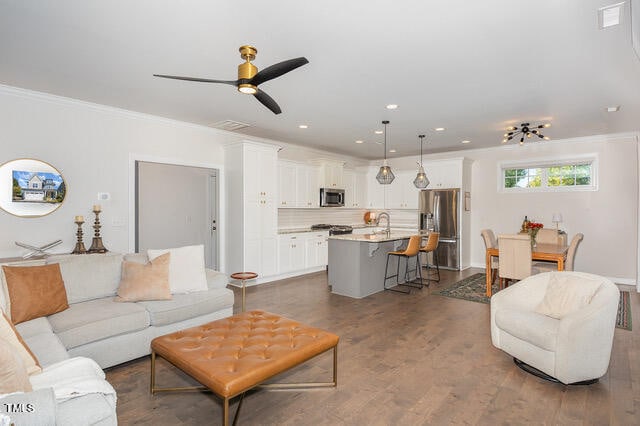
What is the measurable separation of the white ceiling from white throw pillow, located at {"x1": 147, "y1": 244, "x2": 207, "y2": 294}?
6.08ft

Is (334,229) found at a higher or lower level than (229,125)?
lower

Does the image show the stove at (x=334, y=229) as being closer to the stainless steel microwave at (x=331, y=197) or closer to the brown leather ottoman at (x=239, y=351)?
the stainless steel microwave at (x=331, y=197)

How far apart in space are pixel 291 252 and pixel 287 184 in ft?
4.55

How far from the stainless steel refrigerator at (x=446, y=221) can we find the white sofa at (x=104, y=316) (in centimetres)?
506

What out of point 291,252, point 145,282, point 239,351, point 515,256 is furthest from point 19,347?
point 515,256

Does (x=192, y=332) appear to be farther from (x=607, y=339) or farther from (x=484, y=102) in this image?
(x=484, y=102)

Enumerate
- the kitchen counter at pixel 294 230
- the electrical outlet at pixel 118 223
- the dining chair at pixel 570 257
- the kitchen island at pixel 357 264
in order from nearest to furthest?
the electrical outlet at pixel 118 223, the dining chair at pixel 570 257, the kitchen island at pixel 357 264, the kitchen counter at pixel 294 230

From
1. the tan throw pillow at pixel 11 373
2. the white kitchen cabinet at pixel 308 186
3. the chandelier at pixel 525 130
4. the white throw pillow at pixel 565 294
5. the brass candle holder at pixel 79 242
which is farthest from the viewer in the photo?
the white kitchen cabinet at pixel 308 186

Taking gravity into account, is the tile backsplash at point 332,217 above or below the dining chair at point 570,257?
above

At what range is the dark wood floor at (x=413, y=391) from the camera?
2174 millimetres

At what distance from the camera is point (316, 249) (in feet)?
23.0

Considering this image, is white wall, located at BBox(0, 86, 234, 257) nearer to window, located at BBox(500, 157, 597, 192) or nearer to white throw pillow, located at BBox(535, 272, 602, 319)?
white throw pillow, located at BBox(535, 272, 602, 319)

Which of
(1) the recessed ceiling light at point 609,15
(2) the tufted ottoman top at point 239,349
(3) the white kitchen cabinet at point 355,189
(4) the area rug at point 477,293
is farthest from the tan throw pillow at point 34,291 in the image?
(3) the white kitchen cabinet at point 355,189

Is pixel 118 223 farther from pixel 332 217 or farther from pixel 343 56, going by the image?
pixel 332 217
